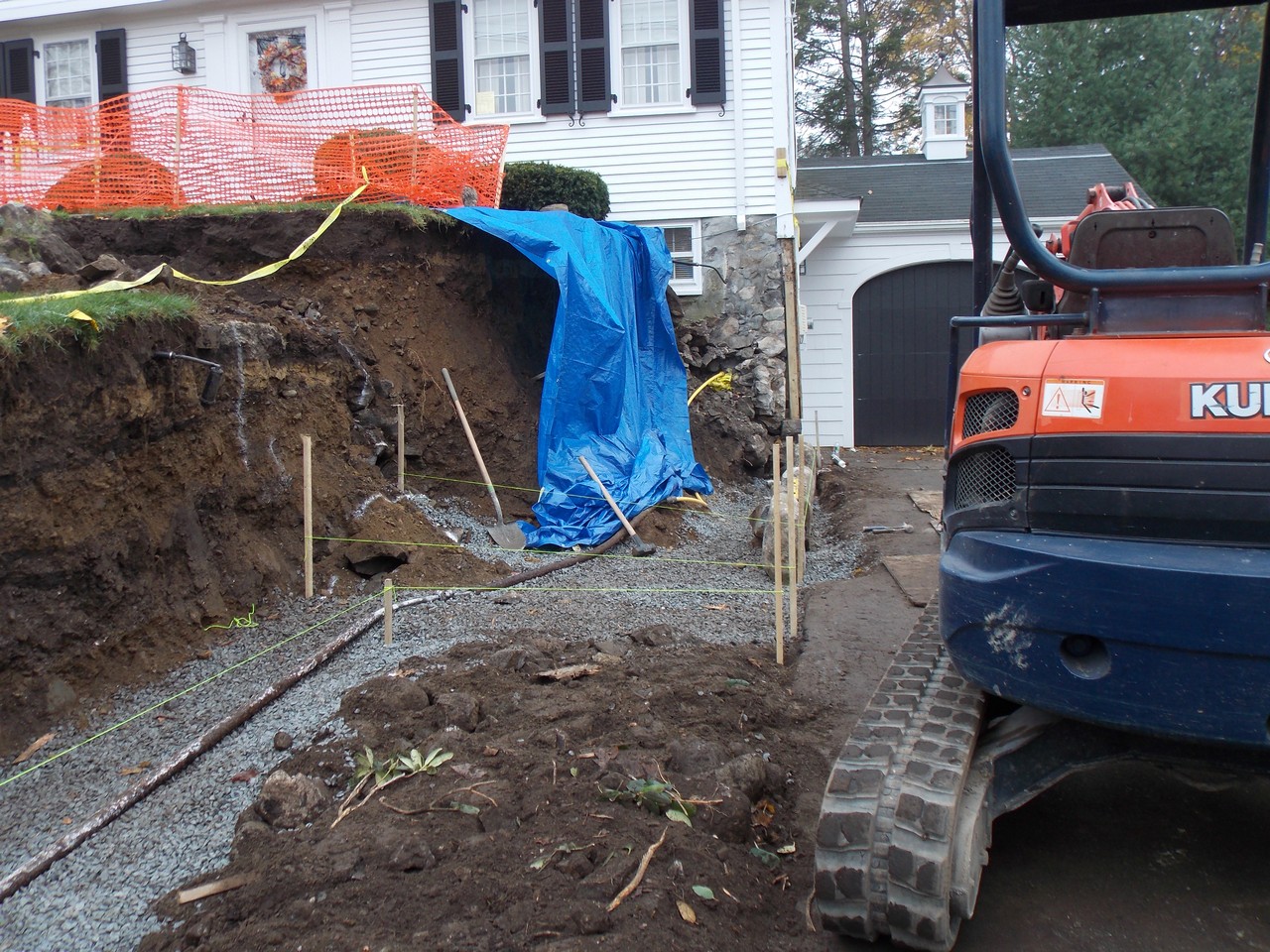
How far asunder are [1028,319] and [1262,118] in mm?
1554

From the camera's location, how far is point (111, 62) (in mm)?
14180

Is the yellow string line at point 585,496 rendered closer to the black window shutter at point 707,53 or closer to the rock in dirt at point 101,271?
the rock in dirt at point 101,271

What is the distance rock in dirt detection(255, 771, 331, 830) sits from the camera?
3555mm

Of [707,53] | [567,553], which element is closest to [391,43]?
[707,53]

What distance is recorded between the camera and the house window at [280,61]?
13789 mm

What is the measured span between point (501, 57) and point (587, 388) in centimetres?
667

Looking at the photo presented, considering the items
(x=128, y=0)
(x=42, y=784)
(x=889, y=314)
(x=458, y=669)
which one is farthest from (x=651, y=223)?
(x=42, y=784)

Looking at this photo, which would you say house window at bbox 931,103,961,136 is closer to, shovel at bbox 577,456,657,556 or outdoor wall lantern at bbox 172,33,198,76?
outdoor wall lantern at bbox 172,33,198,76

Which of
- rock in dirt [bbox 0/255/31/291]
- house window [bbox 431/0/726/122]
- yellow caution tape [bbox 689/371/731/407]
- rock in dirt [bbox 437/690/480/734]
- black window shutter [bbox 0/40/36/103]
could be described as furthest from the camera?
black window shutter [bbox 0/40/36/103]

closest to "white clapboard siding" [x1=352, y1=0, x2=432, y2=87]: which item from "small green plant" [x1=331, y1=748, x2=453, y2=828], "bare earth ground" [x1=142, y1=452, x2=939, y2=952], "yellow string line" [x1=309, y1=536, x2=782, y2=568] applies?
"yellow string line" [x1=309, y1=536, x2=782, y2=568]

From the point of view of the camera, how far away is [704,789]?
3631 mm

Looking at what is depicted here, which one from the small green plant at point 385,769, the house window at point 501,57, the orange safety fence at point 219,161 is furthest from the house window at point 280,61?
the small green plant at point 385,769

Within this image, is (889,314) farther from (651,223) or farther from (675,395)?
(675,395)

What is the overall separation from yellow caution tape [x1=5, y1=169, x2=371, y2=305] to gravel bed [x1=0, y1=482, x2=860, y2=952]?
2015 millimetres
